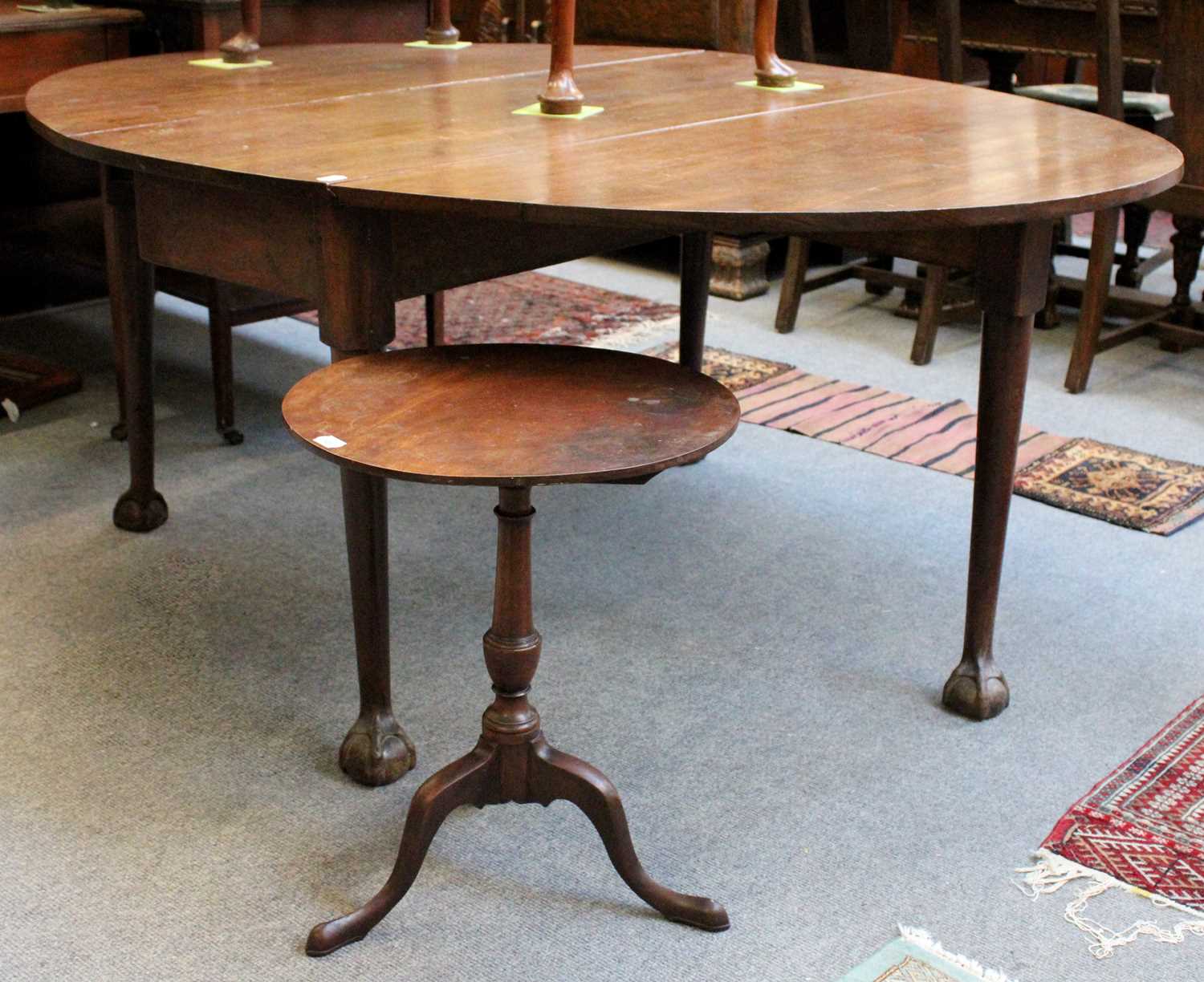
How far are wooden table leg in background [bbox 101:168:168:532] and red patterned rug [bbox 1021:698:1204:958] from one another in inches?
68.4

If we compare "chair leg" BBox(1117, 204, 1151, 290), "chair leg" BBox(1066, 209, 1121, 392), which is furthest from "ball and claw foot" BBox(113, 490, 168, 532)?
"chair leg" BBox(1117, 204, 1151, 290)

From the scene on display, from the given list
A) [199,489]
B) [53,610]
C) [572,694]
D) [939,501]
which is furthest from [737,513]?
[53,610]

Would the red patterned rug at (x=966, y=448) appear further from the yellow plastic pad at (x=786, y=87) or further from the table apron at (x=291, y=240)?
the table apron at (x=291, y=240)

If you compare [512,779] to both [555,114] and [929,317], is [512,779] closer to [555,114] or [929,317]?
[555,114]

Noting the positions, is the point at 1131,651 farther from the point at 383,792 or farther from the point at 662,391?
the point at 383,792

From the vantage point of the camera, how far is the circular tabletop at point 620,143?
1663 mm

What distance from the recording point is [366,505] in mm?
1903

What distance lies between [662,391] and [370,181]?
43 centimetres

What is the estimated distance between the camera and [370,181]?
172cm

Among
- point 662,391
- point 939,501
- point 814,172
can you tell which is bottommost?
point 939,501

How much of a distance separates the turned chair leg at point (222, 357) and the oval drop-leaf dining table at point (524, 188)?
20.0 inches

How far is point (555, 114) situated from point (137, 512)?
1.15 meters

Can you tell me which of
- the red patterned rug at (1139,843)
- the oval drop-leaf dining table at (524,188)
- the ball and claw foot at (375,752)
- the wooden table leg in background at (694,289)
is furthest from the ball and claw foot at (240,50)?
the red patterned rug at (1139,843)

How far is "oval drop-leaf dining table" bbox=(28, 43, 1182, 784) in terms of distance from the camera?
170 centimetres
